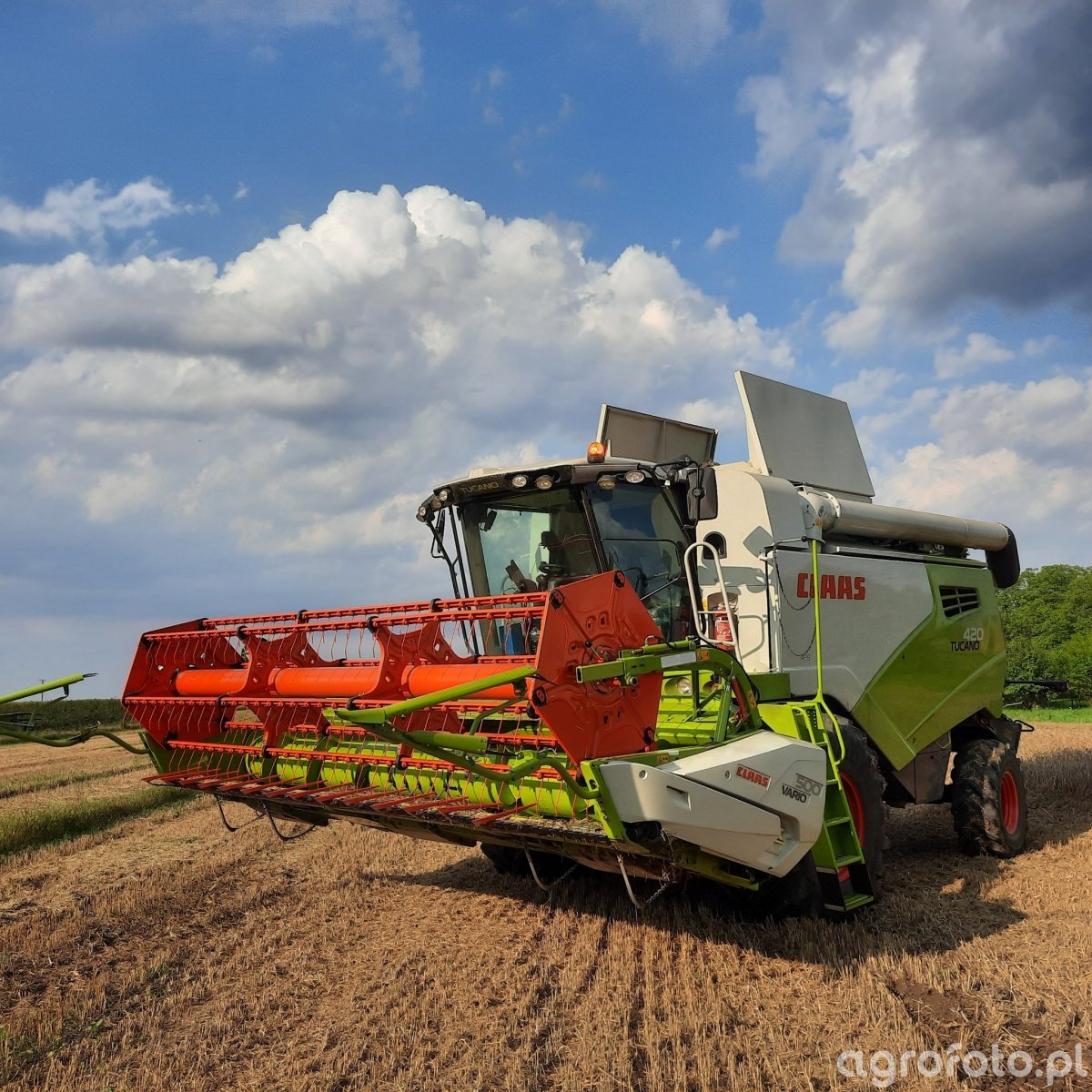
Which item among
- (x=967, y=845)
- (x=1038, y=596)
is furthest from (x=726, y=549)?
(x=1038, y=596)

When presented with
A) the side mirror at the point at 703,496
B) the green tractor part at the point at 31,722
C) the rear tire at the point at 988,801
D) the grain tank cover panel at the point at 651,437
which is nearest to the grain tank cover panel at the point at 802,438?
the grain tank cover panel at the point at 651,437

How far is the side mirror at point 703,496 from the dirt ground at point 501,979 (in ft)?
6.51

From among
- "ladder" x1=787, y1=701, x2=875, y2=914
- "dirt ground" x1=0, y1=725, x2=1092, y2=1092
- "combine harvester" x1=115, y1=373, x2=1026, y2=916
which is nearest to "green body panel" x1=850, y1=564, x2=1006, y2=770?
"combine harvester" x1=115, y1=373, x2=1026, y2=916

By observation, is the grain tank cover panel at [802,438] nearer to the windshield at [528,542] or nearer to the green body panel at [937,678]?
the green body panel at [937,678]

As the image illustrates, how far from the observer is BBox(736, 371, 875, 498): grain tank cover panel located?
621 centimetres

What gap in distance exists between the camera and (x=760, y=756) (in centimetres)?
396

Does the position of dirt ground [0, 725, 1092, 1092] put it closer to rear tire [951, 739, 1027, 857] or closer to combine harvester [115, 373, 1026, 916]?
rear tire [951, 739, 1027, 857]

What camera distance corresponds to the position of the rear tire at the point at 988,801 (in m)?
6.36

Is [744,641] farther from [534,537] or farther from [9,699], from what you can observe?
[9,699]

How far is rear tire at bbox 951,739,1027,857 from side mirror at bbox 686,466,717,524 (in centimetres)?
322

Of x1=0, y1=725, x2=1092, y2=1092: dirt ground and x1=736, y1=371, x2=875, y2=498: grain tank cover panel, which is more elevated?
x1=736, y1=371, x2=875, y2=498: grain tank cover panel

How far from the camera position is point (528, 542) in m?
5.56

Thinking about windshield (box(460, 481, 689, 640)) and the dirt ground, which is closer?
the dirt ground

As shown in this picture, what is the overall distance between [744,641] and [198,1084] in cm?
336
